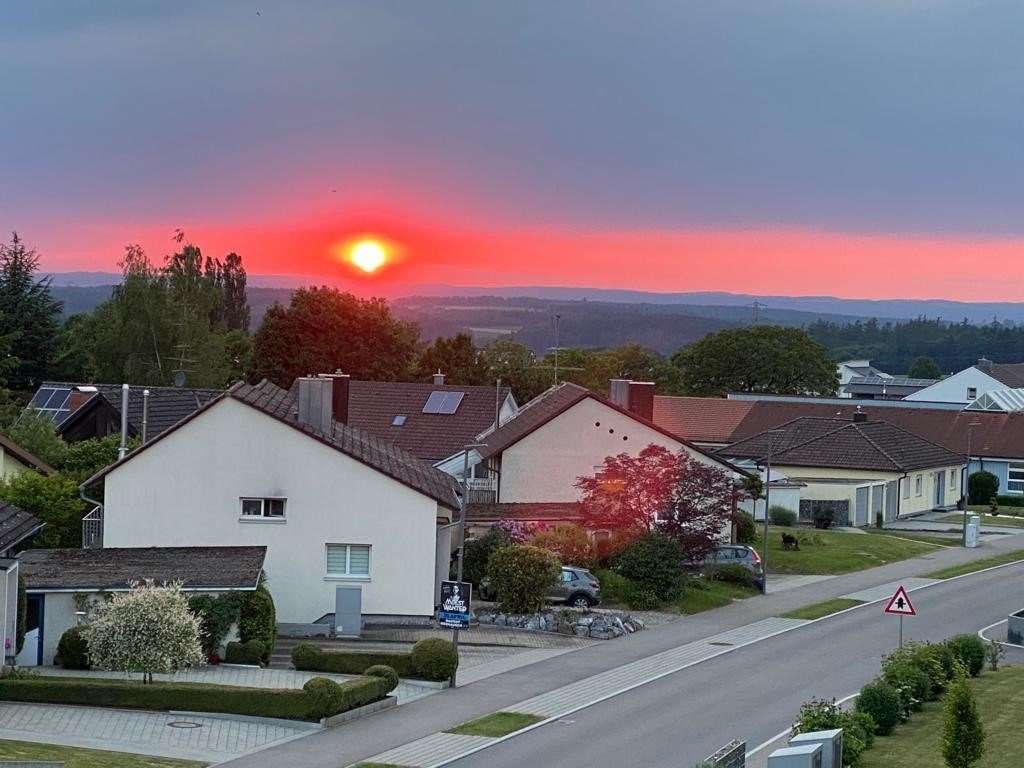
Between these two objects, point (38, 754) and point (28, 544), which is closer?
point (38, 754)

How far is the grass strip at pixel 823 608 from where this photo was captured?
45500mm

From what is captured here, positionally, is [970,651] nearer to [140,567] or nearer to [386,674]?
[386,674]

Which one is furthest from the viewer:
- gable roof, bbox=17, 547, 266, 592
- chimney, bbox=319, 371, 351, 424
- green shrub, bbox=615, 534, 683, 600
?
chimney, bbox=319, 371, 351, 424

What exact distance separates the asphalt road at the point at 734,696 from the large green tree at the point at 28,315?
7459cm

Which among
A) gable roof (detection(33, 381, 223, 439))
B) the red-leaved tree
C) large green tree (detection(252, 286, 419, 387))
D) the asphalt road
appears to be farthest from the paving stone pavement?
large green tree (detection(252, 286, 419, 387))

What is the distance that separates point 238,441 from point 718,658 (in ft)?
50.4

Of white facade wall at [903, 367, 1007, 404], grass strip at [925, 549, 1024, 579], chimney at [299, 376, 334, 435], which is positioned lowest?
grass strip at [925, 549, 1024, 579]

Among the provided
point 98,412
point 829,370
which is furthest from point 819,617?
point 829,370

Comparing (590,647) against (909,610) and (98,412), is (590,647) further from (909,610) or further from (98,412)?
(98,412)

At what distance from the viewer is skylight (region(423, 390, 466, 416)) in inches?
2788

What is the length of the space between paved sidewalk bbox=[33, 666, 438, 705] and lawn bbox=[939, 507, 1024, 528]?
154 ft

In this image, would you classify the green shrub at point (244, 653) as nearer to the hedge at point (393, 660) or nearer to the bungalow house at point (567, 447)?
the hedge at point (393, 660)

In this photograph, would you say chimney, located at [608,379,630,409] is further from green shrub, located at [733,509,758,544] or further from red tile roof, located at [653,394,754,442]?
red tile roof, located at [653,394,754,442]

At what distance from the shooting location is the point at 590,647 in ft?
132
